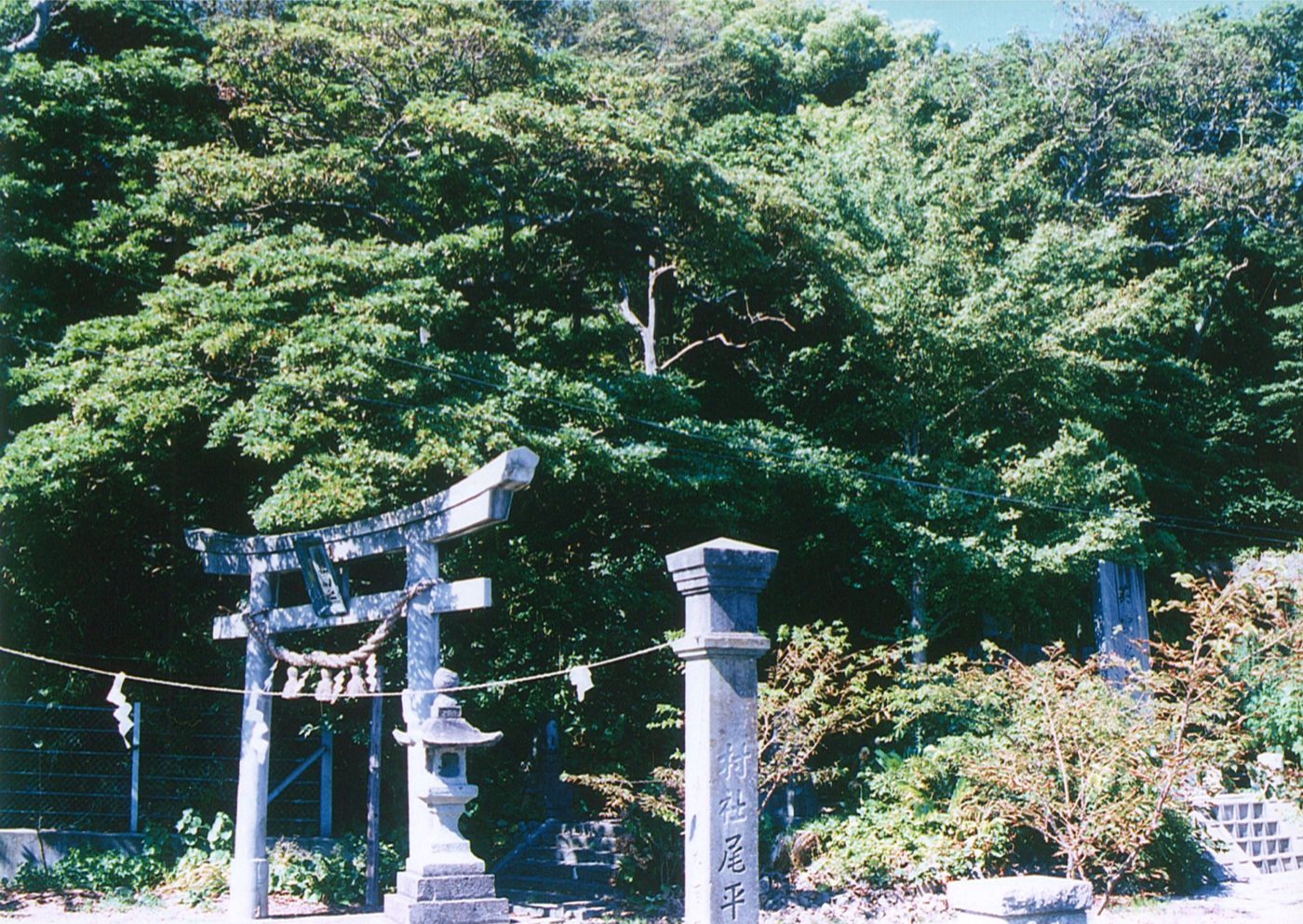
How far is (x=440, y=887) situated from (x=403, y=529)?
3.00 m

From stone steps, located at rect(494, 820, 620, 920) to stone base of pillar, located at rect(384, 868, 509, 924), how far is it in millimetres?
3400

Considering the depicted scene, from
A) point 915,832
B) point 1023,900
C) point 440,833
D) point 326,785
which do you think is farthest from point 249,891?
point 1023,900

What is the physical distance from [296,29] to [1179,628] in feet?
61.2

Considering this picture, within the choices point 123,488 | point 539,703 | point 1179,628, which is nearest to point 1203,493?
point 1179,628

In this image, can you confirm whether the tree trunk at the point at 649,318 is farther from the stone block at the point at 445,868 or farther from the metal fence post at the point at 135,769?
the stone block at the point at 445,868

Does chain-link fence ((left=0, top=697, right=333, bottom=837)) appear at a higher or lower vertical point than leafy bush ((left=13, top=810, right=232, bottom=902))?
higher

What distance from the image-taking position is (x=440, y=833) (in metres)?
8.45

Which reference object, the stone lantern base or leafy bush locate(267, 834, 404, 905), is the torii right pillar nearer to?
the stone lantern base

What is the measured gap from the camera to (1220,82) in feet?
74.0

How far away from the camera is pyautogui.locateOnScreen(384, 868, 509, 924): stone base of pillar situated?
26.6 feet

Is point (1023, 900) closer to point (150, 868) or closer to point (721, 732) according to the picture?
point (721, 732)

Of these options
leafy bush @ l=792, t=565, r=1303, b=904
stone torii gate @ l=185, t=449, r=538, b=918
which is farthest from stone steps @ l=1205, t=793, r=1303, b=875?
stone torii gate @ l=185, t=449, r=538, b=918

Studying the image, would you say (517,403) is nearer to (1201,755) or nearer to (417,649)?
(417,649)

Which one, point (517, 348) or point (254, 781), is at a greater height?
point (517, 348)
